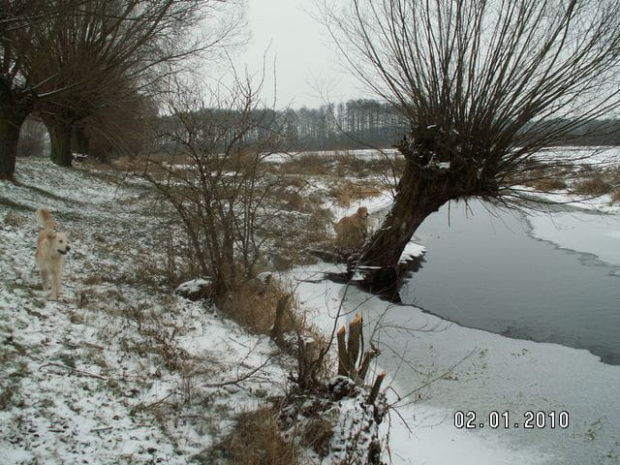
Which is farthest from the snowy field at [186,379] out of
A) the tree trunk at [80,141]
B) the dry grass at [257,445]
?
the tree trunk at [80,141]

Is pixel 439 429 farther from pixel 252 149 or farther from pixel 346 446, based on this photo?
pixel 252 149

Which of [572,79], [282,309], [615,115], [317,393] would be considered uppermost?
[572,79]

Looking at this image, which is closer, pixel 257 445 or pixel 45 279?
pixel 257 445

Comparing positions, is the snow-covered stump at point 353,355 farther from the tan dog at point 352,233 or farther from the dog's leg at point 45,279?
the tan dog at point 352,233

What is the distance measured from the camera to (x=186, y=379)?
142 inches

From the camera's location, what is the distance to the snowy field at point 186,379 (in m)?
2.87

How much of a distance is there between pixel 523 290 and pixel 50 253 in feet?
22.0

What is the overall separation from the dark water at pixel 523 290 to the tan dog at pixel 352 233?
141 cm

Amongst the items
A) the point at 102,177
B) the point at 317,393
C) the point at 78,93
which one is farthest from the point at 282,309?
the point at 102,177

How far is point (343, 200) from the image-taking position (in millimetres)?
14281

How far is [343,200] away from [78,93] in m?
8.32
